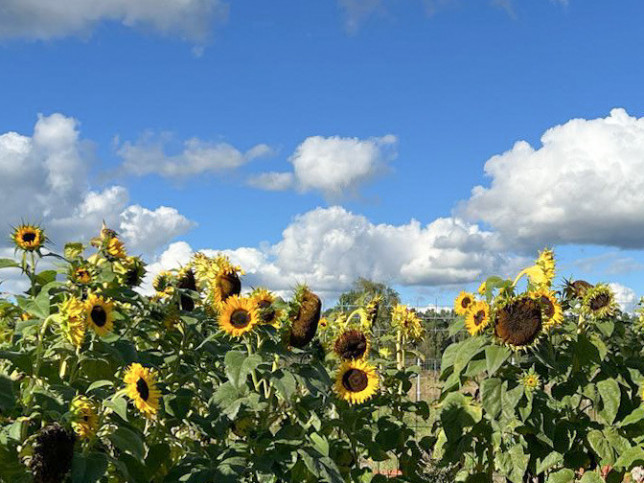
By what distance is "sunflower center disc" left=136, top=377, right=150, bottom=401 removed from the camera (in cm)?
294

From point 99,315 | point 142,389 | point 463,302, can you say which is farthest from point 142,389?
Answer: point 463,302

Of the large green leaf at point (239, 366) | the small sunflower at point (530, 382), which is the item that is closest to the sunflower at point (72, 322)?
the large green leaf at point (239, 366)

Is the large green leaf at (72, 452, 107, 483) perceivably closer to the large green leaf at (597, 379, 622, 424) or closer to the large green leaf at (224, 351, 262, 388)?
the large green leaf at (224, 351, 262, 388)

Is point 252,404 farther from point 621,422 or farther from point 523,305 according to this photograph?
point 621,422

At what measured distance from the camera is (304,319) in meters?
3.60

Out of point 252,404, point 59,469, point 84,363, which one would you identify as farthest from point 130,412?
point 59,469

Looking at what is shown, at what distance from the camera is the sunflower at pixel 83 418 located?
2.78 meters

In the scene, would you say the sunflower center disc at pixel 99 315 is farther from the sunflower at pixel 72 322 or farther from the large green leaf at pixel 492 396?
the large green leaf at pixel 492 396

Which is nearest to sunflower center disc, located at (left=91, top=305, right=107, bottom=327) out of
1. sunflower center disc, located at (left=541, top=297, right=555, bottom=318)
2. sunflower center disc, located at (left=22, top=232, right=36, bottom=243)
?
sunflower center disc, located at (left=22, top=232, right=36, bottom=243)

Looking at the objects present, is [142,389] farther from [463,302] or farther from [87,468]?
[463,302]

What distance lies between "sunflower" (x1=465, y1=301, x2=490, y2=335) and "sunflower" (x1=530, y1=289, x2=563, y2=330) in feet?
0.91

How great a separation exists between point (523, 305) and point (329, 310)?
1.63 m

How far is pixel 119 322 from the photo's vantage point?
388 cm

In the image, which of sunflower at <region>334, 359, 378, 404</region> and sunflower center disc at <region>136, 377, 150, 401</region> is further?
sunflower at <region>334, 359, 378, 404</region>
